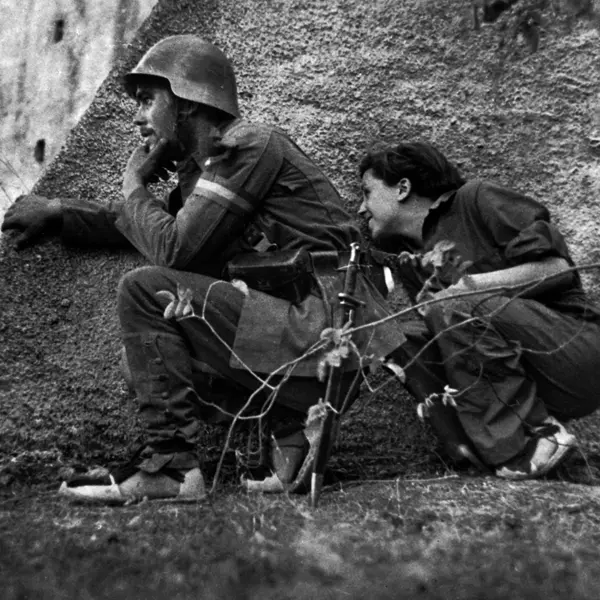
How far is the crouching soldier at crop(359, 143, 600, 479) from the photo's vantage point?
559cm

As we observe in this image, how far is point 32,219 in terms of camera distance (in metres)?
6.44

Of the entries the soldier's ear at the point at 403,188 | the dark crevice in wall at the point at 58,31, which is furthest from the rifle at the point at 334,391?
the dark crevice in wall at the point at 58,31

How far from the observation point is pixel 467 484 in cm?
546

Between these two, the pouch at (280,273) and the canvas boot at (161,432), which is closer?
the canvas boot at (161,432)

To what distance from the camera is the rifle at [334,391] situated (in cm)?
534

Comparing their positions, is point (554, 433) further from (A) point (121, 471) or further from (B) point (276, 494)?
(A) point (121, 471)

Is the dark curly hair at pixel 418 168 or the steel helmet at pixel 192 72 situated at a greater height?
the steel helmet at pixel 192 72

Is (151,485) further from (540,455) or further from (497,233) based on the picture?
(497,233)

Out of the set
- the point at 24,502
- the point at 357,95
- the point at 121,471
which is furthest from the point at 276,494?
the point at 357,95

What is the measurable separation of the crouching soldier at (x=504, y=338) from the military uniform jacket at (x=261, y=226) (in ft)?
0.94

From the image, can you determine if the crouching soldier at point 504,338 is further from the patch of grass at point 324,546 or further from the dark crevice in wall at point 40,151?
the dark crevice in wall at point 40,151

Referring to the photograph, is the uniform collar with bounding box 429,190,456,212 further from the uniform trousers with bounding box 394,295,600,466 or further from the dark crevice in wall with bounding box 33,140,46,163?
the dark crevice in wall with bounding box 33,140,46,163

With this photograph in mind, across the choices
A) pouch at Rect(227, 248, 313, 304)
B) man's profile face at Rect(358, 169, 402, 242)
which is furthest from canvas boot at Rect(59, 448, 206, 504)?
man's profile face at Rect(358, 169, 402, 242)

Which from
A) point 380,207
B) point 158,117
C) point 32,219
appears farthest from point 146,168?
point 380,207
